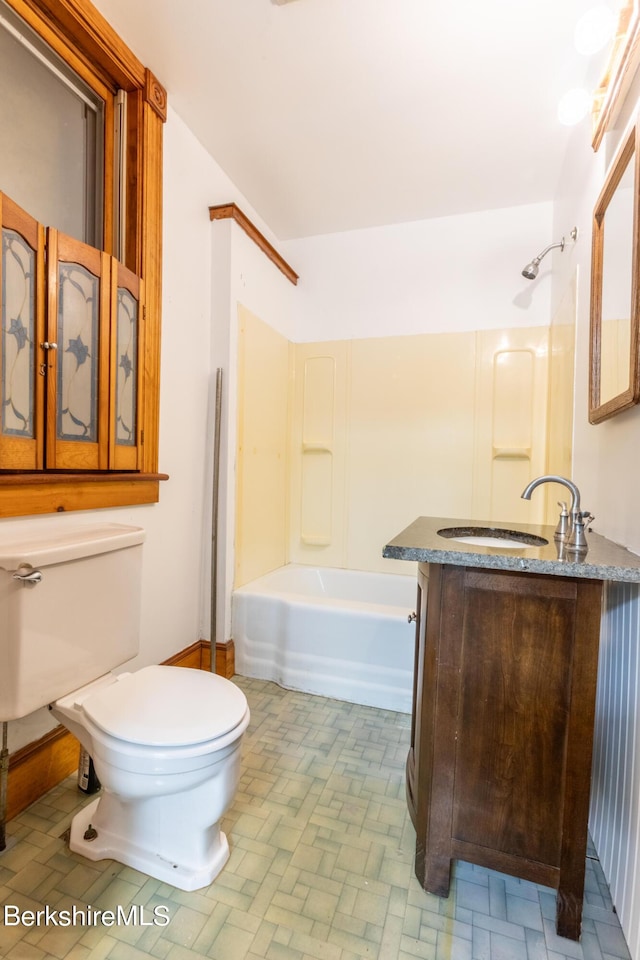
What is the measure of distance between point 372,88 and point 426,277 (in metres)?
1.10

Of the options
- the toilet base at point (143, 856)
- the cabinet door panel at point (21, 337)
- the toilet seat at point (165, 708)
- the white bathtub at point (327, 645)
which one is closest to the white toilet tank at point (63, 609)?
the toilet seat at point (165, 708)

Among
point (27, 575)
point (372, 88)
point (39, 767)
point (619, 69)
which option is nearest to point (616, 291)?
point (619, 69)

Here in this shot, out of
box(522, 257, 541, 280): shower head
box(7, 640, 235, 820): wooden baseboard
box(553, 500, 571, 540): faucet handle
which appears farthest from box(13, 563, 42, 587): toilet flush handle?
box(522, 257, 541, 280): shower head

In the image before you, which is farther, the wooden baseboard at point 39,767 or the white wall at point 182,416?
the white wall at point 182,416

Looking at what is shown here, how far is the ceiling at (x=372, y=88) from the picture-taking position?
143 cm

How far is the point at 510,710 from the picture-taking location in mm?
1011

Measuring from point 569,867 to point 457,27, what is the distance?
2.43 metres

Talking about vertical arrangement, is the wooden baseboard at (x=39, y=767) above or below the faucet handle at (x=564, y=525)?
below

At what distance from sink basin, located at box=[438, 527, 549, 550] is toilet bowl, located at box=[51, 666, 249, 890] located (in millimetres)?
824

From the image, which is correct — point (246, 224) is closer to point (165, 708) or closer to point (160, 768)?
point (165, 708)

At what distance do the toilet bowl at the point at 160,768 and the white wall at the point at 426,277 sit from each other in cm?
232

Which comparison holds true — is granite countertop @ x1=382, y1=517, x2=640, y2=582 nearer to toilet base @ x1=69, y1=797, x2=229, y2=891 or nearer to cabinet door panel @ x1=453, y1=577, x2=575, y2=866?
cabinet door panel @ x1=453, y1=577, x2=575, y2=866

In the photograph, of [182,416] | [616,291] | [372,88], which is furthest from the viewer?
[182,416]

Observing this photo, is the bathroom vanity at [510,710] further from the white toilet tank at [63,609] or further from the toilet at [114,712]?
the white toilet tank at [63,609]
